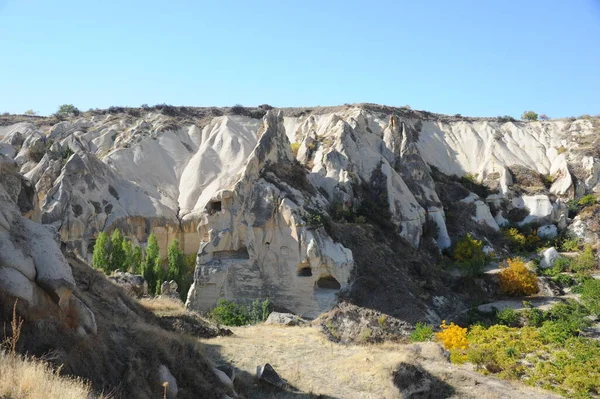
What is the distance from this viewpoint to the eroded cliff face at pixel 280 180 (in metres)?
24.6

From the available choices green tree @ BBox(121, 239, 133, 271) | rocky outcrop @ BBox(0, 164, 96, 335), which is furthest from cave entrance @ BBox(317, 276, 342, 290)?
rocky outcrop @ BBox(0, 164, 96, 335)

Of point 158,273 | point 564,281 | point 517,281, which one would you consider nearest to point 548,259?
point 564,281

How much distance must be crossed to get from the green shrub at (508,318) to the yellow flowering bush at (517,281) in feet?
14.7

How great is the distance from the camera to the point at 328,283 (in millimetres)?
25109

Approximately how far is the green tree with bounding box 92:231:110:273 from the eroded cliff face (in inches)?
113

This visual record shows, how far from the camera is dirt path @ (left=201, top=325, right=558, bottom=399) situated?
11453 millimetres

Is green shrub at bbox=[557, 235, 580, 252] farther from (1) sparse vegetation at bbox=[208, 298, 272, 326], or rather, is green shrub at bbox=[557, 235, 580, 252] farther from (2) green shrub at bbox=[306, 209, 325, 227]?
(1) sparse vegetation at bbox=[208, 298, 272, 326]

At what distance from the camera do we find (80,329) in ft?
24.4

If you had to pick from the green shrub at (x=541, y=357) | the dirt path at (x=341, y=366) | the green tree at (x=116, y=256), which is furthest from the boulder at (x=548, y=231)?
the green tree at (x=116, y=256)

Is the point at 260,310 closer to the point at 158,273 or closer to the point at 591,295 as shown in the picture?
the point at 158,273

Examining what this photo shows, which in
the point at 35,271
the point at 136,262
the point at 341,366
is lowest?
the point at 136,262

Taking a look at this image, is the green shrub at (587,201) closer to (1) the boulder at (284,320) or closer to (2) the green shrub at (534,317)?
(2) the green shrub at (534,317)

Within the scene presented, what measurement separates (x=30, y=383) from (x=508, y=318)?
22.8m

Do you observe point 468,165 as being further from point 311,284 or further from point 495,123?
point 311,284
